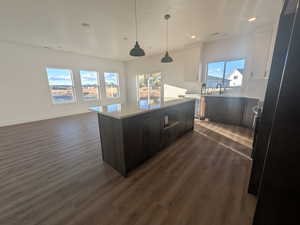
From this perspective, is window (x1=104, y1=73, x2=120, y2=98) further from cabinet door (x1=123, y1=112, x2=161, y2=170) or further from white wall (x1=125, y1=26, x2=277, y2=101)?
cabinet door (x1=123, y1=112, x2=161, y2=170)

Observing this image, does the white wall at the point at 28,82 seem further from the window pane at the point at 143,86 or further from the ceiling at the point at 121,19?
the window pane at the point at 143,86

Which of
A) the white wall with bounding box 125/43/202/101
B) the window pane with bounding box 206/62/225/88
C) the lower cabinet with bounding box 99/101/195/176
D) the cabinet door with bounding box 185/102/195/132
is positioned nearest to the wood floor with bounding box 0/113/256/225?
the lower cabinet with bounding box 99/101/195/176

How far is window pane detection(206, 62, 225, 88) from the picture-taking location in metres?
4.95

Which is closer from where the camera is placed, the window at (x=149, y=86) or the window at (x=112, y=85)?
the window at (x=149, y=86)

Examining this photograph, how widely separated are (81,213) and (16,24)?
4.81 metres

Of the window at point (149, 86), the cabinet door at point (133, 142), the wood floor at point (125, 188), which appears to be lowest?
the wood floor at point (125, 188)

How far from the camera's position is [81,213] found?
137cm

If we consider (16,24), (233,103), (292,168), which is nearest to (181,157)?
(292,168)

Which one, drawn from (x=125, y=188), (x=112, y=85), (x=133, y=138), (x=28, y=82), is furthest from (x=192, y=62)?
(x=28, y=82)

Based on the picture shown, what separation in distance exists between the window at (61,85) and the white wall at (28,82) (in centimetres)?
19

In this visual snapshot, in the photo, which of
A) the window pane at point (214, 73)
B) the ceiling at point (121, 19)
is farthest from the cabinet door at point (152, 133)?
the window pane at point (214, 73)

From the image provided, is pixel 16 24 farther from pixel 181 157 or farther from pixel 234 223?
pixel 234 223

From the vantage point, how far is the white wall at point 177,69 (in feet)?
17.1

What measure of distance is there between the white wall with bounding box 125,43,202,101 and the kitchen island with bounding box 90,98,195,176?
3.40 m
